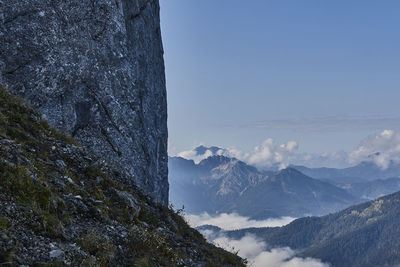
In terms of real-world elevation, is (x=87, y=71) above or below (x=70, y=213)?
above

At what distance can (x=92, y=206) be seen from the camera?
11.6 m

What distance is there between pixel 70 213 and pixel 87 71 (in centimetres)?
1833

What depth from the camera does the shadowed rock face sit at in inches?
861

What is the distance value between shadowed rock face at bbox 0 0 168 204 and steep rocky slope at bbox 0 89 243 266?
4.34m

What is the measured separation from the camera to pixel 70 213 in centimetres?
1037

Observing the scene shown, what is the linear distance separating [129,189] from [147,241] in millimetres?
5426

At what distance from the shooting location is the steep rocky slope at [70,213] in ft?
26.3

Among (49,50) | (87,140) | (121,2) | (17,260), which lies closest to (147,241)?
(17,260)

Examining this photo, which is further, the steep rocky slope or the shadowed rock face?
the shadowed rock face

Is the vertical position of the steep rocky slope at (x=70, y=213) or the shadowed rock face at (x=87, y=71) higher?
the shadowed rock face at (x=87, y=71)

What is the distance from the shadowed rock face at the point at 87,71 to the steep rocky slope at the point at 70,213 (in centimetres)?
434

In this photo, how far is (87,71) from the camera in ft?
84.9

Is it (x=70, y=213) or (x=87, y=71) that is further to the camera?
(x=87, y=71)

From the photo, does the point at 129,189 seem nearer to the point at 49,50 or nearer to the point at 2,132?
the point at 2,132
